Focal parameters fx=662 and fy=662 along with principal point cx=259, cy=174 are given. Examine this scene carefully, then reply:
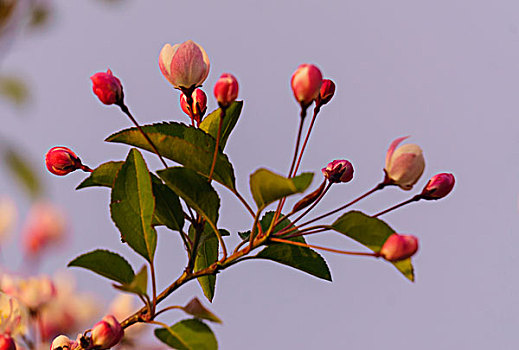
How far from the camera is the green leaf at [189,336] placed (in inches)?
20.9

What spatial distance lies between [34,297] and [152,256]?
0.26 meters

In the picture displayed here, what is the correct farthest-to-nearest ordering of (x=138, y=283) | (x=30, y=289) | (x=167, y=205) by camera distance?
(x=30, y=289)
(x=167, y=205)
(x=138, y=283)

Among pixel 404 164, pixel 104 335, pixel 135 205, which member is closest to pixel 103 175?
pixel 135 205

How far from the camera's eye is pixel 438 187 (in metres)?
0.61

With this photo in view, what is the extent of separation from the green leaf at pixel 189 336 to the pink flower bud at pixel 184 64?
23 centimetres

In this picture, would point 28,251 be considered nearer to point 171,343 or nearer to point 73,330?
point 73,330

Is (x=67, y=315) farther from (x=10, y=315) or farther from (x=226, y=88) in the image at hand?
(x=226, y=88)

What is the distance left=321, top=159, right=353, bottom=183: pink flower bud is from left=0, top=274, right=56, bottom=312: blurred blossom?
380 mm

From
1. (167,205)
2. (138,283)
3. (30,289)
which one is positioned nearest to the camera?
(138,283)

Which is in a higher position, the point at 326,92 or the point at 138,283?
the point at 326,92

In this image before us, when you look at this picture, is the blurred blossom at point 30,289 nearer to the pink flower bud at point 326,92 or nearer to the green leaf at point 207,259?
the green leaf at point 207,259

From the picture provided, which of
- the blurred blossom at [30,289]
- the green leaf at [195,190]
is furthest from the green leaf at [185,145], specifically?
the blurred blossom at [30,289]

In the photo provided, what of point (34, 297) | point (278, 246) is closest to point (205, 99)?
point (278, 246)

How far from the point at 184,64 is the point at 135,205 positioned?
0.14 meters
